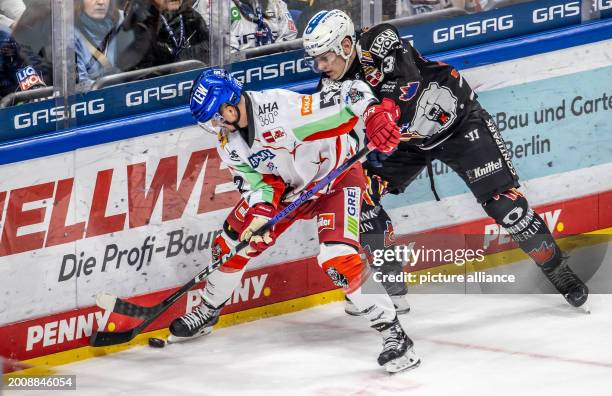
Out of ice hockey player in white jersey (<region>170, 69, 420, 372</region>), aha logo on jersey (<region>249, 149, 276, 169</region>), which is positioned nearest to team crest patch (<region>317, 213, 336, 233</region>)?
ice hockey player in white jersey (<region>170, 69, 420, 372</region>)

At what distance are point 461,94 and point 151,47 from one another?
1.43 metres

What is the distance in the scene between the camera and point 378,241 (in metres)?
6.31

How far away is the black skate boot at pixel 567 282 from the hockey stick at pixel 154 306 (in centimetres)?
125

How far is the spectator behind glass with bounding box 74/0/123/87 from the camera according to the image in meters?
5.86

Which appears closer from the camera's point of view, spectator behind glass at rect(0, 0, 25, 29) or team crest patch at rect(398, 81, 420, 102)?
spectator behind glass at rect(0, 0, 25, 29)

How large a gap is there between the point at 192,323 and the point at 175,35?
4.24 feet

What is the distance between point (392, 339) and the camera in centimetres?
556

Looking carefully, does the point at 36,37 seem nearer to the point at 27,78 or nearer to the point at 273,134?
the point at 27,78

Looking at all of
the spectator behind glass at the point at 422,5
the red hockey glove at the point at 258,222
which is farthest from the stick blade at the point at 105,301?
the spectator behind glass at the point at 422,5

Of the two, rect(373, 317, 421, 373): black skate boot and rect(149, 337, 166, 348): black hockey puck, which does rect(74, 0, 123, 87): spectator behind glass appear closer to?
rect(149, 337, 166, 348): black hockey puck

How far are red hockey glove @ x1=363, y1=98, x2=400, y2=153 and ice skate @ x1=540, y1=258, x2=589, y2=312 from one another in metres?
1.28

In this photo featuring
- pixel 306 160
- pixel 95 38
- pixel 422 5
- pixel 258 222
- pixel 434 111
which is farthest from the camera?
pixel 422 5

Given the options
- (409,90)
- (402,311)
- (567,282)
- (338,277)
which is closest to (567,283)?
(567,282)

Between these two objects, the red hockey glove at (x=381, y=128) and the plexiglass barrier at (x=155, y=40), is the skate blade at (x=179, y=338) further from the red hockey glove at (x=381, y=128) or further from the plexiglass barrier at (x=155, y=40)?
the red hockey glove at (x=381, y=128)
